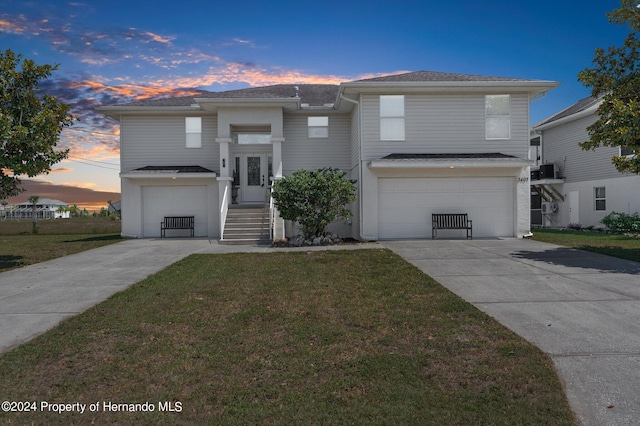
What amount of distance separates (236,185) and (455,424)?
15677 mm

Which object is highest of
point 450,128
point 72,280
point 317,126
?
point 317,126

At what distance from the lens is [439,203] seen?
1523cm

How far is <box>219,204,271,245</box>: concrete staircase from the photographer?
578 inches

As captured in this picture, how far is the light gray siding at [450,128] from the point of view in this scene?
1509 cm

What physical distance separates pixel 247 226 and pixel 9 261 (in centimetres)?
730

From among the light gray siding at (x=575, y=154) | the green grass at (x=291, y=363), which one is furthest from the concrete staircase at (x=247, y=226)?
the light gray siding at (x=575, y=154)

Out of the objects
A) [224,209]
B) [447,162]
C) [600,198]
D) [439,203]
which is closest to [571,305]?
[447,162]

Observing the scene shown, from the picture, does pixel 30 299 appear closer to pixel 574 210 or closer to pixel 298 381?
pixel 298 381

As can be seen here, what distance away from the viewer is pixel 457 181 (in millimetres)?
15180

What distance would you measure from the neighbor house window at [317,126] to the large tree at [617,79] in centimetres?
947

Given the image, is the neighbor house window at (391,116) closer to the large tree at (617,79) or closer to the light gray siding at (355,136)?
the light gray siding at (355,136)

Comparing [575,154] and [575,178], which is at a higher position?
[575,154]

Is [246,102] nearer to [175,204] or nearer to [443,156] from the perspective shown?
[175,204]

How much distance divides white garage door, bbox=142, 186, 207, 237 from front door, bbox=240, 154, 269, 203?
5.98 feet
